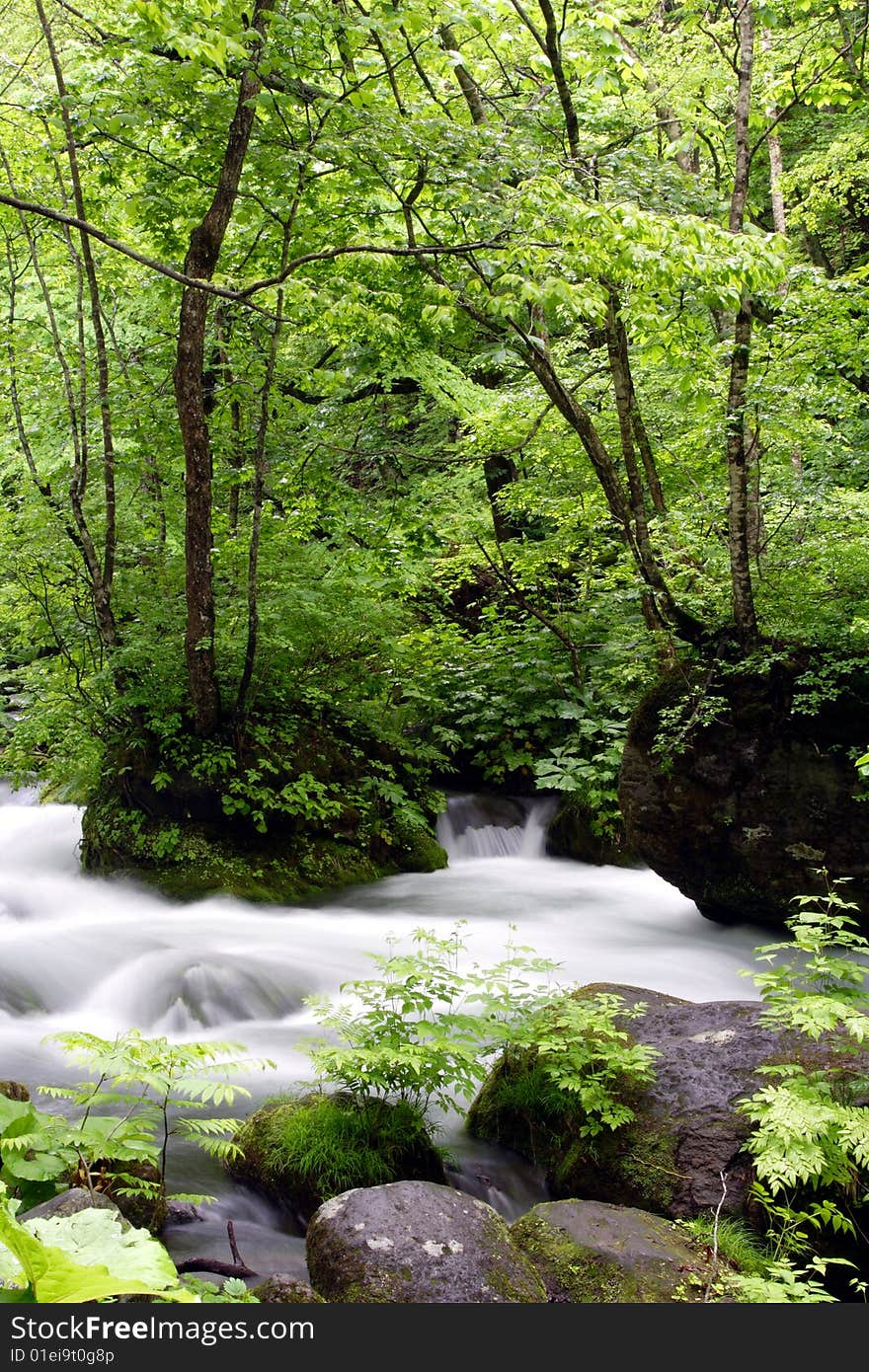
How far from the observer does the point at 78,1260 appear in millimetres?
1790

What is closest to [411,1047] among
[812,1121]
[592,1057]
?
A: [592,1057]

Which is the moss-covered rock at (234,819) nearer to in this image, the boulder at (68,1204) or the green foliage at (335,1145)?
the green foliage at (335,1145)

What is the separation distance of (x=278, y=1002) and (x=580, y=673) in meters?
6.52

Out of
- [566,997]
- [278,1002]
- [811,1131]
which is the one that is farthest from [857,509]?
[278,1002]

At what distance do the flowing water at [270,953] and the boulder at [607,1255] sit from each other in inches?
34.4

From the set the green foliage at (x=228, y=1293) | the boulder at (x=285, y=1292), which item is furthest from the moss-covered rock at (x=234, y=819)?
the boulder at (x=285, y=1292)

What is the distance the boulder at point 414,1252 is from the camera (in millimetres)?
2990

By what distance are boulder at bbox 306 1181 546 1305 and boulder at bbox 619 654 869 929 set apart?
185 inches

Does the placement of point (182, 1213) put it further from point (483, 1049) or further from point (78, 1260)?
point (78, 1260)

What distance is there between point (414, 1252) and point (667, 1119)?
1.84 metres

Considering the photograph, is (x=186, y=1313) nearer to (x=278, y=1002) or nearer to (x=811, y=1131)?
(x=811, y=1131)

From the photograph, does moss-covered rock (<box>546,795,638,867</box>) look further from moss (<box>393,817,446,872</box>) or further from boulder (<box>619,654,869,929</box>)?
boulder (<box>619,654,869,929</box>)

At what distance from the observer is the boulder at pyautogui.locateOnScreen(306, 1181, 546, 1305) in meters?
2.99

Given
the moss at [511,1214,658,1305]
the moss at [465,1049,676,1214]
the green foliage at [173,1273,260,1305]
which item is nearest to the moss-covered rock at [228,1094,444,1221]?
the moss at [465,1049,676,1214]
